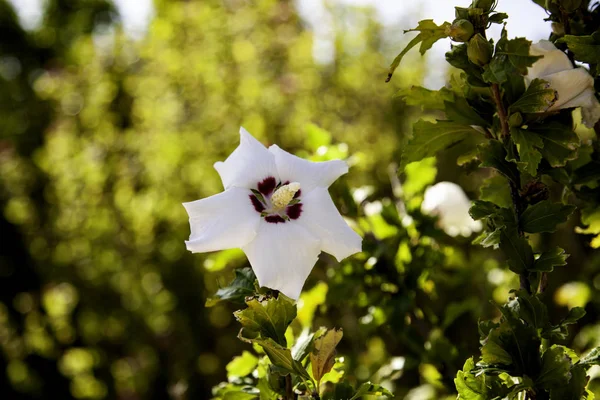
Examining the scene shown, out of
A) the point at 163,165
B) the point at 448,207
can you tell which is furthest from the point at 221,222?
the point at 163,165

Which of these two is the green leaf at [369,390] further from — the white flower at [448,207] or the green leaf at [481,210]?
the white flower at [448,207]

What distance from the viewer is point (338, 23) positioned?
11.6 ft

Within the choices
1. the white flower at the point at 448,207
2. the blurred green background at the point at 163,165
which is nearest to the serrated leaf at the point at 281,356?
the white flower at the point at 448,207

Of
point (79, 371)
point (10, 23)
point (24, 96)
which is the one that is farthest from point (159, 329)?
point (10, 23)

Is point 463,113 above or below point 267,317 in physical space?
above

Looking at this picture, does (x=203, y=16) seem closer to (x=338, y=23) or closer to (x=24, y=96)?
(x=338, y=23)

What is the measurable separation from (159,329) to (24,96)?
475cm

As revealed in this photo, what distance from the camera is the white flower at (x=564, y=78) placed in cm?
66

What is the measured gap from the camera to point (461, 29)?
61 centimetres

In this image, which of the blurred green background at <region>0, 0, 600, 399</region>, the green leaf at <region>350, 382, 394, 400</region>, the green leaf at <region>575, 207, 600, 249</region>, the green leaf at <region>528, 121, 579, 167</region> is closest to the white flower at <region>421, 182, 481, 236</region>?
the green leaf at <region>575, 207, 600, 249</region>

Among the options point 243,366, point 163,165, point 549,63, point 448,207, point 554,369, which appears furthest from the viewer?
point 163,165

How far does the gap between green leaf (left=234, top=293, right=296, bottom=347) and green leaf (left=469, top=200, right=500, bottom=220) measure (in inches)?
7.8

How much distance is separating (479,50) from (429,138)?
15 centimetres

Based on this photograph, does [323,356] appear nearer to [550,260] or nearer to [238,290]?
[238,290]
